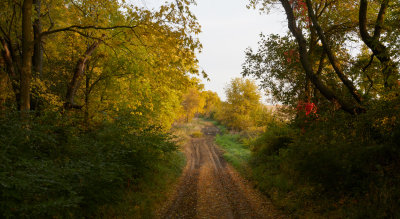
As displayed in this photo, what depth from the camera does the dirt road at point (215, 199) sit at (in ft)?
26.3

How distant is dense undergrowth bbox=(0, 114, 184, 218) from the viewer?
12.9ft

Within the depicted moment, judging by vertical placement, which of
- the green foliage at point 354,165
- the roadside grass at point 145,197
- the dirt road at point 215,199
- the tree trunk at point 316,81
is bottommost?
the dirt road at point 215,199

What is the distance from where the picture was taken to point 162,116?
53.2 ft

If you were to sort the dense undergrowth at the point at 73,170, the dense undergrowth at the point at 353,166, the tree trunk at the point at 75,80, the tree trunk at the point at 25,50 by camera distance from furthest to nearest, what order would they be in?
the tree trunk at the point at 75,80
the tree trunk at the point at 25,50
the dense undergrowth at the point at 353,166
the dense undergrowth at the point at 73,170

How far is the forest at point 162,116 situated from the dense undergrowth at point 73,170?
0.14ft

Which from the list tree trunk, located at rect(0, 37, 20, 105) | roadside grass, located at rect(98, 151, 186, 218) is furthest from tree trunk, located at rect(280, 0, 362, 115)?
tree trunk, located at rect(0, 37, 20, 105)

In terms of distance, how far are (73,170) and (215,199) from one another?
6.60m

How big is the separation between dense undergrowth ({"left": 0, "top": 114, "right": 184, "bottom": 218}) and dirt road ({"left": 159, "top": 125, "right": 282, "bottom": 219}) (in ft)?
3.30

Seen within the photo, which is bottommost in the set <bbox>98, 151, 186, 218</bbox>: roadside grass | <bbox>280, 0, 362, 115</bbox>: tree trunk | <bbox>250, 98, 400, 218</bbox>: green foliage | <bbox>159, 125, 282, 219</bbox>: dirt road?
<bbox>159, 125, 282, 219</bbox>: dirt road

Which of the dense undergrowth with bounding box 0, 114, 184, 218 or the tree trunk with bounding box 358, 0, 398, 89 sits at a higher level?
the tree trunk with bounding box 358, 0, 398, 89

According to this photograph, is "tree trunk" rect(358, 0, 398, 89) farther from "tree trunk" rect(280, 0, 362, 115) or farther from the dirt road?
the dirt road

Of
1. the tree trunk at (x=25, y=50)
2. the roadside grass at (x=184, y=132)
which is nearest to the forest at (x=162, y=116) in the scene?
the tree trunk at (x=25, y=50)

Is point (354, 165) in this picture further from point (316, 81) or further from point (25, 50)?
point (25, 50)

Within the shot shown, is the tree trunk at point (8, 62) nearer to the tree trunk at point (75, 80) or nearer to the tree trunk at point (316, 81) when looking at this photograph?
the tree trunk at point (75, 80)
